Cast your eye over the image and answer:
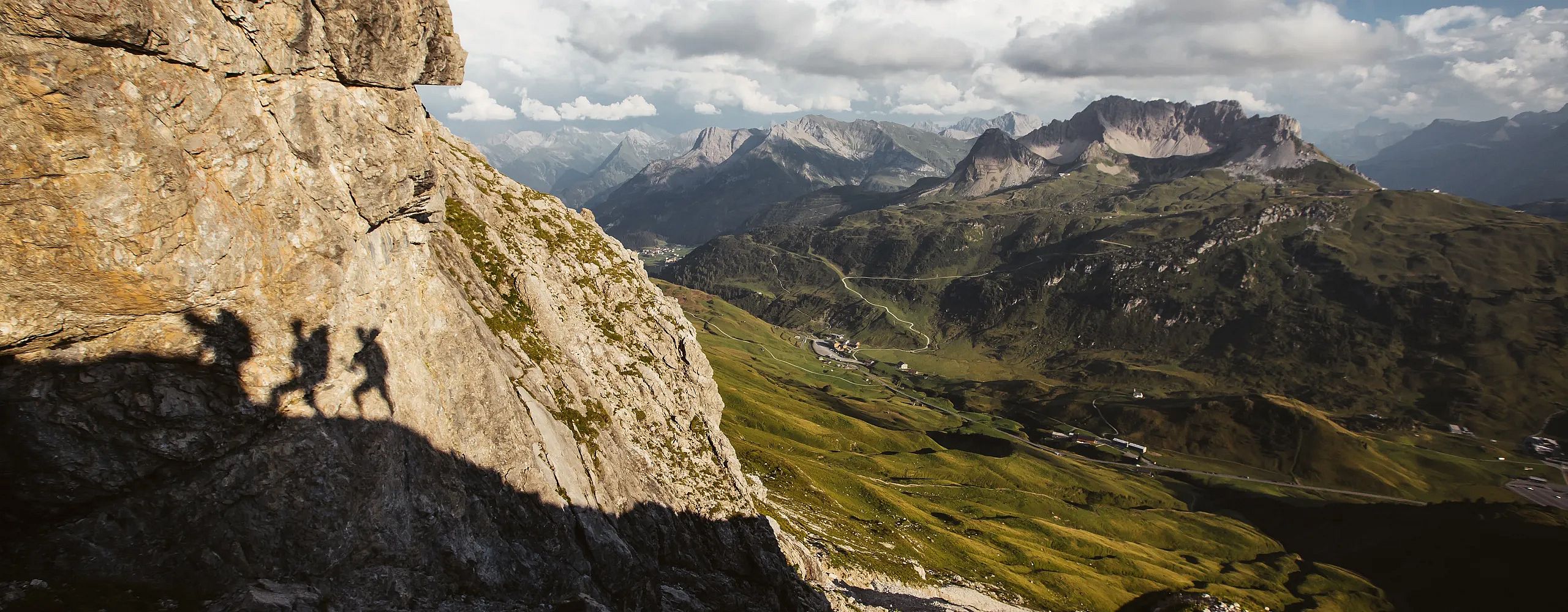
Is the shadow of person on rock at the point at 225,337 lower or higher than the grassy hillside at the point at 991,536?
higher

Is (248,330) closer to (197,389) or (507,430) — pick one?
(197,389)

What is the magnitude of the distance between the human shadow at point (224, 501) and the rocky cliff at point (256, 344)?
3.5 inches

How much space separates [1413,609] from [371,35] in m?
238

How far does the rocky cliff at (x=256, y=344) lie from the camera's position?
21.2m

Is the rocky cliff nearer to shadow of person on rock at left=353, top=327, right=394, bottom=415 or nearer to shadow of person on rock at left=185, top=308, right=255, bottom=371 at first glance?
shadow of person on rock at left=185, top=308, right=255, bottom=371

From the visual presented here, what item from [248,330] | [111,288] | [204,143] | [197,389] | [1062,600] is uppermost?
[204,143]

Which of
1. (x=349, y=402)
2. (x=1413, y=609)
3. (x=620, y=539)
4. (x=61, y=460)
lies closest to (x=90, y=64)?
A: (x=61, y=460)

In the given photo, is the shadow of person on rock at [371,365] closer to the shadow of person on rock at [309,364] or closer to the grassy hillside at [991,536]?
the shadow of person on rock at [309,364]

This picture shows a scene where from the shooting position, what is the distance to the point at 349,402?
2988 centimetres

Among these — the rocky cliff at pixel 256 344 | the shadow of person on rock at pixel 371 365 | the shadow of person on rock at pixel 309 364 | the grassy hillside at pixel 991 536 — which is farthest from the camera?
the grassy hillside at pixel 991 536

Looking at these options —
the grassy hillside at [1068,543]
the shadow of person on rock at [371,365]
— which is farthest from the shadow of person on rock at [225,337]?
the grassy hillside at [1068,543]

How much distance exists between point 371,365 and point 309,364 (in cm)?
345

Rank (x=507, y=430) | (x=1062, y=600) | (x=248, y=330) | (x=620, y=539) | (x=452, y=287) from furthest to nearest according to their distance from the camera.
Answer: (x=1062, y=600), (x=620, y=539), (x=452, y=287), (x=507, y=430), (x=248, y=330)

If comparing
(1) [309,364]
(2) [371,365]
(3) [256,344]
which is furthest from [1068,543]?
(3) [256,344]
